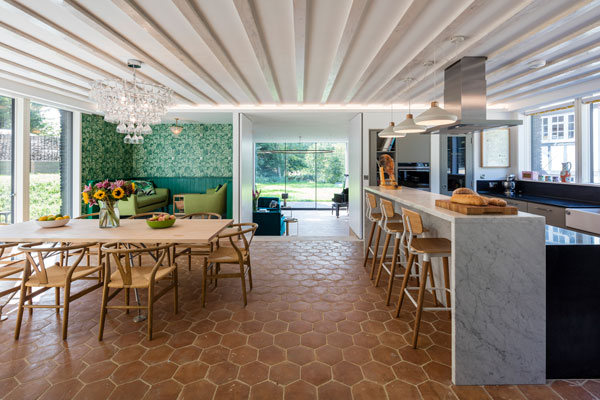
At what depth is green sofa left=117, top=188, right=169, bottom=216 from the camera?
647 cm

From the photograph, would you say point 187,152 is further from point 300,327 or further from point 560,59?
point 560,59

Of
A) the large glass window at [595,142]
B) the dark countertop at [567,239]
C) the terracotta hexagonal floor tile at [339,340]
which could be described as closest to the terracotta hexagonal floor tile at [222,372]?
the terracotta hexagonal floor tile at [339,340]

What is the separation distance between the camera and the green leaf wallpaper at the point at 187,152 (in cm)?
807

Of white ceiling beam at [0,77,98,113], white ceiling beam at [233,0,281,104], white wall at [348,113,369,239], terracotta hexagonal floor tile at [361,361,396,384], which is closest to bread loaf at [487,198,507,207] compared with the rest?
terracotta hexagonal floor tile at [361,361,396,384]

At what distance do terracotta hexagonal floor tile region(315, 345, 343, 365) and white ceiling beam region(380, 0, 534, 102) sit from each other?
9.62 ft

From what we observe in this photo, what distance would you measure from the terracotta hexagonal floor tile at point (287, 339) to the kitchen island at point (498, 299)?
3.72 feet

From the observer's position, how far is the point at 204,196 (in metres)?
6.80

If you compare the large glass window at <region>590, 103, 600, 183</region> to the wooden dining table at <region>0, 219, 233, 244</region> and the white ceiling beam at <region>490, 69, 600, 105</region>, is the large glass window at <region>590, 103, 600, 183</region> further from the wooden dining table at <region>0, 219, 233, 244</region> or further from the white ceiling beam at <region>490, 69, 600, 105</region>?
the wooden dining table at <region>0, 219, 233, 244</region>

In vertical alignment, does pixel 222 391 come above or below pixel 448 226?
below

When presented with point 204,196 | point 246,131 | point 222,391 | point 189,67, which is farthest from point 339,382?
point 204,196

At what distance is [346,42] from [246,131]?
3631 millimetres

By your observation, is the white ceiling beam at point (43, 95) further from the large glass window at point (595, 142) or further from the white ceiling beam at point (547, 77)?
the large glass window at point (595, 142)

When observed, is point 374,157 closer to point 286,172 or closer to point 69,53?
point 69,53

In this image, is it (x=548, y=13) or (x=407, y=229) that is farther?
(x=407, y=229)
